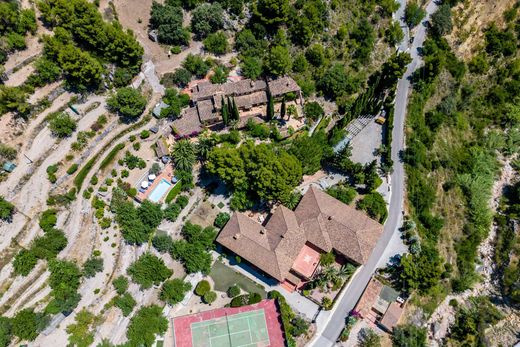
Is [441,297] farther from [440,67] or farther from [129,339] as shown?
[129,339]

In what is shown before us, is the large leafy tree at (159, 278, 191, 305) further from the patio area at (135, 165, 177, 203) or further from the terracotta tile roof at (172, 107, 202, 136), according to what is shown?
the terracotta tile roof at (172, 107, 202, 136)

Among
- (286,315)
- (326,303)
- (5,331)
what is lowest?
(5,331)

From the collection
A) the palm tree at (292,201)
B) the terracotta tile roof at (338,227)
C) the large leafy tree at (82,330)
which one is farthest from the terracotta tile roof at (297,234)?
the large leafy tree at (82,330)

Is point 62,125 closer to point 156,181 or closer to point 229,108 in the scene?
point 156,181

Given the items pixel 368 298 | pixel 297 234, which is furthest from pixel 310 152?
pixel 368 298

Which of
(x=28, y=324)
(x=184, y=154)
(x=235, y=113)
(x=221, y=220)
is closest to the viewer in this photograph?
(x=28, y=324)
